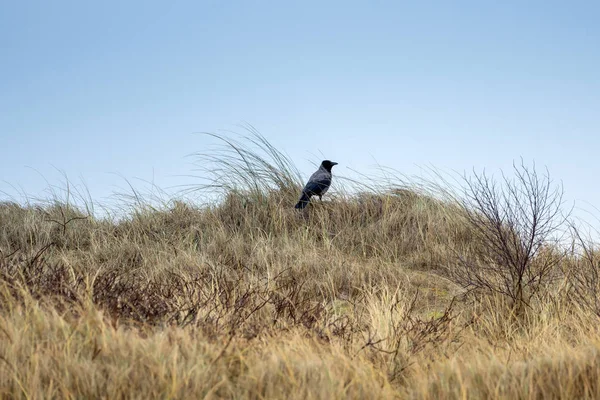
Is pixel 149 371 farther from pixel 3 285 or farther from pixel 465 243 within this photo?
pixel 465 243

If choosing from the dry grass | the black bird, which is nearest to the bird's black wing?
the black bird

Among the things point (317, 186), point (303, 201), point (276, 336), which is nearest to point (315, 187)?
point (317, 186)

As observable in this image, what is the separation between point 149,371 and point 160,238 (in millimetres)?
6023

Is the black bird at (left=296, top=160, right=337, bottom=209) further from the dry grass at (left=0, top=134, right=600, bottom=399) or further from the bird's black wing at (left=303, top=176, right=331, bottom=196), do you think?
the dry grass at (left=0, top=134, right=600, bottom=399)

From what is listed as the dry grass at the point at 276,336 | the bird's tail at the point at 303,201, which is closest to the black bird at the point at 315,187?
the bird's tail at the point at 303,201

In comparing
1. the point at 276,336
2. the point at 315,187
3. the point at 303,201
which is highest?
the point at 315,187

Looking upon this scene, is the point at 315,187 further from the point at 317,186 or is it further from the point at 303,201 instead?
the point at 303,201

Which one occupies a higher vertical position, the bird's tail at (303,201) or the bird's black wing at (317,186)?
the bird's black wing at (317,186)

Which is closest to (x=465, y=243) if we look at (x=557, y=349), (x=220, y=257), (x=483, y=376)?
(x=220, y=257)

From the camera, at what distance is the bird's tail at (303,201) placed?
29.7 feet

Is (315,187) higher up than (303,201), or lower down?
higher up

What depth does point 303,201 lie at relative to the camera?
29.8 ft

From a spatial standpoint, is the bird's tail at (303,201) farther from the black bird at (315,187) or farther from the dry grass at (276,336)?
the dry grass at (276,336)

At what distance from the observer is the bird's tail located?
9.04 m
